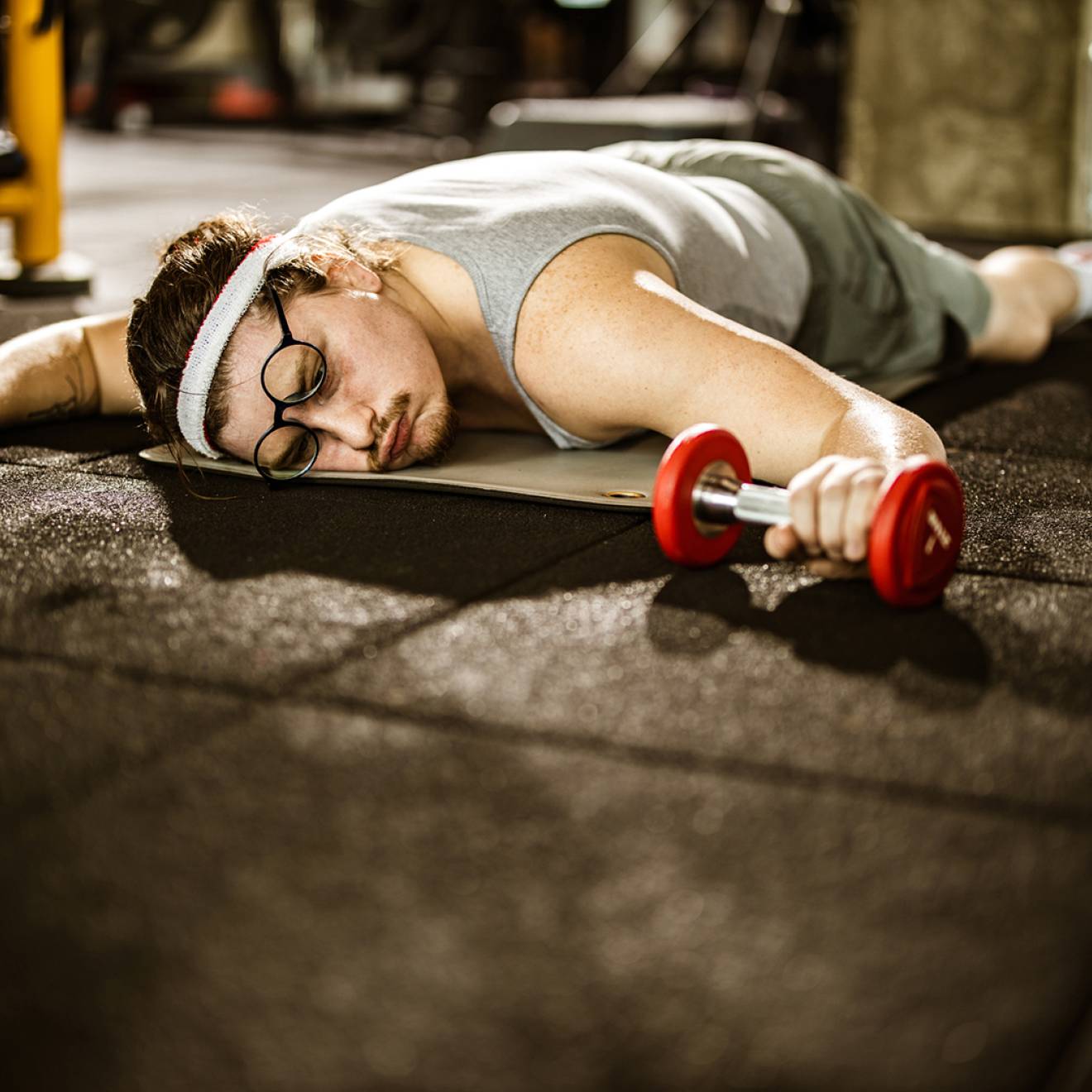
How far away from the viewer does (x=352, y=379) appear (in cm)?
141

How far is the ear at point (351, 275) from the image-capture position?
4.79 feet

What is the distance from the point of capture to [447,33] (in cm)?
699

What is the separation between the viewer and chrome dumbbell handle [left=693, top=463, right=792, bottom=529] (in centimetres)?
113

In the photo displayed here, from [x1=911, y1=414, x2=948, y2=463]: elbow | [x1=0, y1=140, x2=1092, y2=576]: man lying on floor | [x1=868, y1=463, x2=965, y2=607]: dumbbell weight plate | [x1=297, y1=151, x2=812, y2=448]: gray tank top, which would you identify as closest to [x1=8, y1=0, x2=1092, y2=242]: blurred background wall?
[x1=297, y1=151, x2=812, y2=448]: gray tank top

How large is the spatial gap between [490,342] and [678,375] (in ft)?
0.90

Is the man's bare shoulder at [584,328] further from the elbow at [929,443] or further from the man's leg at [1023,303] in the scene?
the man's leg at [1023,303]

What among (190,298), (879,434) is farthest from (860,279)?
(190,298)

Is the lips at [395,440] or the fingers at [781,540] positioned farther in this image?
the lips at [395,440]

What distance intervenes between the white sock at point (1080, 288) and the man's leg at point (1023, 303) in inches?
0.8

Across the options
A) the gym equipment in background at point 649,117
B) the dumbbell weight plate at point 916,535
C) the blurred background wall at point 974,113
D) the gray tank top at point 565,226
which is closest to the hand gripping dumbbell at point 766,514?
the dumbbell weight plate at point 916,535

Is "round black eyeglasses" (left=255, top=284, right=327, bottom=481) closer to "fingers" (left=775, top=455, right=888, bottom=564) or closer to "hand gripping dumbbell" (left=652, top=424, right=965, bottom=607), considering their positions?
"hand gripping dumbbell" (left=652, top=424, right=965, bottom=607)

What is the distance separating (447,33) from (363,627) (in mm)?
6523

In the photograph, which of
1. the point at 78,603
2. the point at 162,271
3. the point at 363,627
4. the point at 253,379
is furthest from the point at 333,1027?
the point at 162,271

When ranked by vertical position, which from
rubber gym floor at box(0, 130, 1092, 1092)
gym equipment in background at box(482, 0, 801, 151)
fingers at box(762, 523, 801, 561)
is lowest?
rubber gym floor at box(0, 130, 1092, 1092)
